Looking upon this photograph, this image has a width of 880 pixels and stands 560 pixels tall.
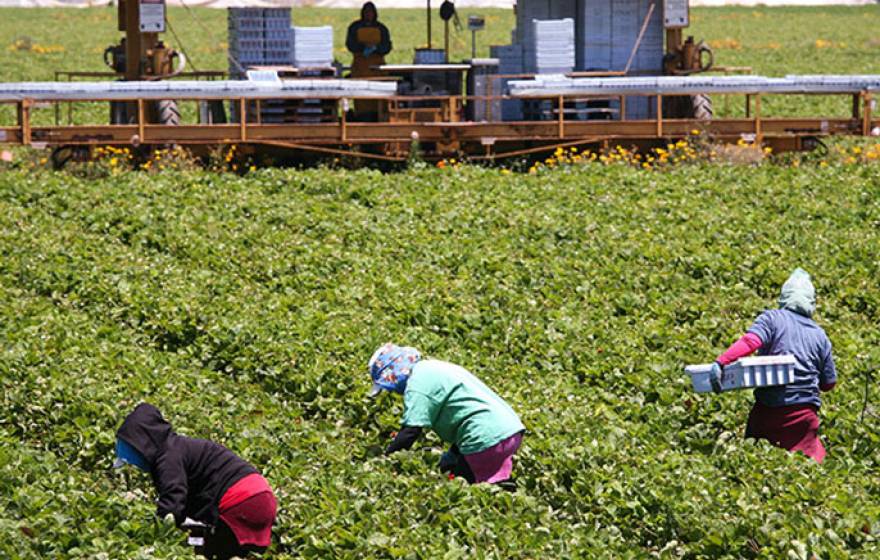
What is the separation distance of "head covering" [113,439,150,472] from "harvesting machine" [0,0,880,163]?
13531mm

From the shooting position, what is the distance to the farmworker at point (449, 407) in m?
9.00

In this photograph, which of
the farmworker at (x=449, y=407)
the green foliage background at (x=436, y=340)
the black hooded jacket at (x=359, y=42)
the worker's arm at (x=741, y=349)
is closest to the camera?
the green foliage background at (x=436, y=340)

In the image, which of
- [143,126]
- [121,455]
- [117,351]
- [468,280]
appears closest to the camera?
[121,455]

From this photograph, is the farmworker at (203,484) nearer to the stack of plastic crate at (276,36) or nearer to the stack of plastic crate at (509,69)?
the stack of plastic crate at (509,69)

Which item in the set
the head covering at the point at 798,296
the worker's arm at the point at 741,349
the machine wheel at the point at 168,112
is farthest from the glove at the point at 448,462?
the machine wheel at the point at 168,112

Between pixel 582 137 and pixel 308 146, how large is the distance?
4106 mm

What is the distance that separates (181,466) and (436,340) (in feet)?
16.7

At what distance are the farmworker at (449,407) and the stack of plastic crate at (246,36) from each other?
1579 centimetres

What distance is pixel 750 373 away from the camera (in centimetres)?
950

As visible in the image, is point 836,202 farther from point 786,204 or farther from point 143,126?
point 143,126

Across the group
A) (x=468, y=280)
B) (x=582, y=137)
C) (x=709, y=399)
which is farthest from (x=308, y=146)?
(x=709, y=399)

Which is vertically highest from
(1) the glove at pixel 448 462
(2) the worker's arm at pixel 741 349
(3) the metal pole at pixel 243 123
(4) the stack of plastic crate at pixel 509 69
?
(4) the stack of plastic crate at pixel 509 69

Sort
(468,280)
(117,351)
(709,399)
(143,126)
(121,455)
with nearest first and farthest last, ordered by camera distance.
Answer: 1. (121,455)
2. (709,399)
3. (117,351)
4. (468,280)
5. (143,126)

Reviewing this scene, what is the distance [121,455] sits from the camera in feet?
27.3
